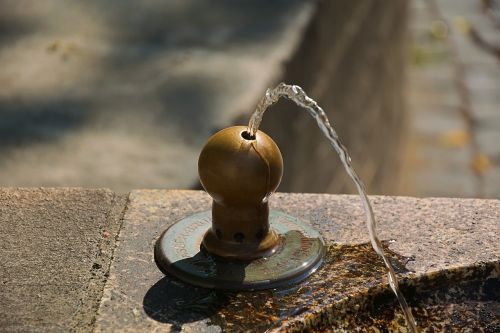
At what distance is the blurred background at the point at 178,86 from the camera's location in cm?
252

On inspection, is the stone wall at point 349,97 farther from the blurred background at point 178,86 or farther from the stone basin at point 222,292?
the stone basin at point 222,292

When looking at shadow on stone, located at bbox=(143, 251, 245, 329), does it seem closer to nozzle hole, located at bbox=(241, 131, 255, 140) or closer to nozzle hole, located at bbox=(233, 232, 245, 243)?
nozzle hole, located at bbox=(233, 232, 245, 243)

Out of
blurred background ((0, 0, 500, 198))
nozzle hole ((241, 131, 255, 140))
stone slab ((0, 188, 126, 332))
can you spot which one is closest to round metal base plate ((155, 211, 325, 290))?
stone slab ((0, 188, 126, 332))

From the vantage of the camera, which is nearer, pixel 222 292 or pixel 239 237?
pixel 222 292

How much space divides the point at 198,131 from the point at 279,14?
0.92 m

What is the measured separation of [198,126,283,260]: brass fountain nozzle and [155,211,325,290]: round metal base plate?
0.03 m

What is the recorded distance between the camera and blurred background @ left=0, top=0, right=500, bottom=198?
2520 mm

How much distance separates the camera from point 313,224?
1709mm

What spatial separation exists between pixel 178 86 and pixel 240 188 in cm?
143

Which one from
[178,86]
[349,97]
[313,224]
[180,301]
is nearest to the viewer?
[180,301]

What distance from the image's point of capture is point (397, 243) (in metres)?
1.62

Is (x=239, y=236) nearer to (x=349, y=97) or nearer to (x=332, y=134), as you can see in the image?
(x=332, y=134)

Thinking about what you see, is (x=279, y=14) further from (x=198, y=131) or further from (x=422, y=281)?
(x=422, y=281)

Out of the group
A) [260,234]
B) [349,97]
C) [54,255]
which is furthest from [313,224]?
[349,97]
